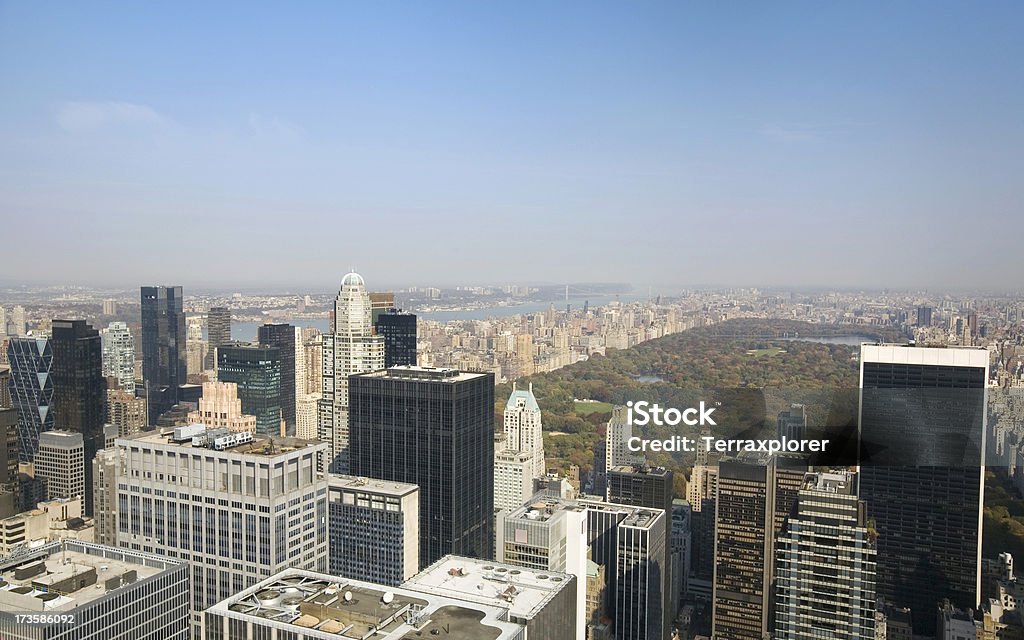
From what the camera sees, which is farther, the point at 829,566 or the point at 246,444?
the point at 246,444

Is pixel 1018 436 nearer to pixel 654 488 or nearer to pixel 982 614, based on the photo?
pixel 982 614

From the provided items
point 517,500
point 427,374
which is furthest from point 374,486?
point 427,374

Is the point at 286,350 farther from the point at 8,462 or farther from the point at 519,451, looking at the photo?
the point at 519,451

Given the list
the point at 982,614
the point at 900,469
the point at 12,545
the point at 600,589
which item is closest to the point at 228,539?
the point at 600,589

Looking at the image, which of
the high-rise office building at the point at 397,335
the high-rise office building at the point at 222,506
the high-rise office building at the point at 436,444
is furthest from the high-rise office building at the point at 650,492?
the high-rise office building at the point at 397,335

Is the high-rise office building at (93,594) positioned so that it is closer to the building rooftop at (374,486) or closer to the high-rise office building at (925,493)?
the building rooftop at (374,486)

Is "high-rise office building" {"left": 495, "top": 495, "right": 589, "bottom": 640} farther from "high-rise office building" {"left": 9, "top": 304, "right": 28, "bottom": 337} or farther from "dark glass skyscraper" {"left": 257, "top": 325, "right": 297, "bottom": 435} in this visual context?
"dark glass skyscraper" {"left": 257, "top": 325, "right": 297, "bottom": 435}
